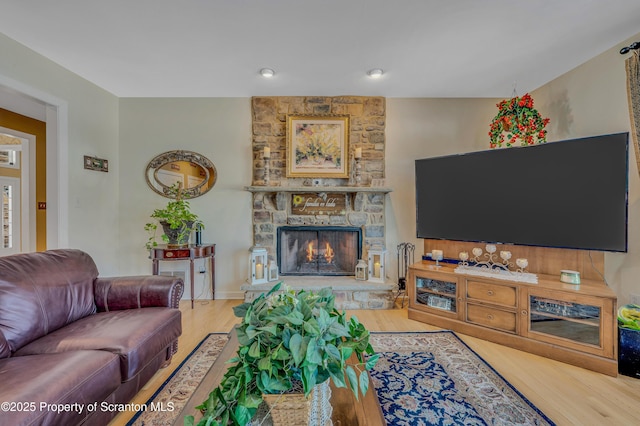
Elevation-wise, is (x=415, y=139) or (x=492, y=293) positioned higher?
(x=415, y=139)

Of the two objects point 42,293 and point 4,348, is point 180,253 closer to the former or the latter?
point 42,293

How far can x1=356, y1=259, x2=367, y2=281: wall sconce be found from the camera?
3117 millimetres

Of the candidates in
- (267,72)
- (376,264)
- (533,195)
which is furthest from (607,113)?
(267,72)

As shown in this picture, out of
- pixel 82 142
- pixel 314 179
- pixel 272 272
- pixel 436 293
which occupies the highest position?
pixel 82 142

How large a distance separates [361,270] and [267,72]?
2.38 meters

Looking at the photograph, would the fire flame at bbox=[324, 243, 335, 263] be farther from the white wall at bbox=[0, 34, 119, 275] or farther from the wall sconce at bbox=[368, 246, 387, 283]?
Answer: the white wall at bbox=[0, 34, 119, 275]

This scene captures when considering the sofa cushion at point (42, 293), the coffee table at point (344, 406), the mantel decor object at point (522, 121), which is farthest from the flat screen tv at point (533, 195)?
the sofa cushion at point (42, 293)

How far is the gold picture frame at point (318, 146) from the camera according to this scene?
324 cm

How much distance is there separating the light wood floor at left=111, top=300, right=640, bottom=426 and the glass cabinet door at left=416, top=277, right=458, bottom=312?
0.29m

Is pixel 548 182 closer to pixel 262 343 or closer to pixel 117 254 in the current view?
pixel 262 343

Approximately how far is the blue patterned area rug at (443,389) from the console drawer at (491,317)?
30cm

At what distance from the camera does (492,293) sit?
7.63 feet

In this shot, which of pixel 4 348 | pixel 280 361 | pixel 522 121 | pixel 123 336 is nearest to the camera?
pixel 280 361

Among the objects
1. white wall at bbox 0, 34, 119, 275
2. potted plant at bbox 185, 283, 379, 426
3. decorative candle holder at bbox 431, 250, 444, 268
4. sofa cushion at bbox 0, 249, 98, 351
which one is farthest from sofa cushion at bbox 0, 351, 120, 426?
decorative candle holder at bbox 431, 250, 444, 268
